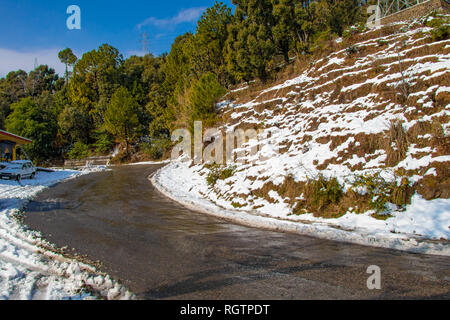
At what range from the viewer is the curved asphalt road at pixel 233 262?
3.53 meters

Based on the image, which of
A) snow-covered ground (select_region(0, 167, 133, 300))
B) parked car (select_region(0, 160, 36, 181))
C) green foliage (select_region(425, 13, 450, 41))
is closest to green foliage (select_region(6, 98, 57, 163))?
parked car (select_region(0, 160, 36, 181))

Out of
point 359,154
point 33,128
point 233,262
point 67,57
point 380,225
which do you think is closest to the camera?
point 233,262

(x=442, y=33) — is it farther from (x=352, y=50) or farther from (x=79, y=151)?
(x=79, y=151)

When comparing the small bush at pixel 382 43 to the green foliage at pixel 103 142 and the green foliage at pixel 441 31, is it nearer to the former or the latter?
the green foliage at pixel 441 31

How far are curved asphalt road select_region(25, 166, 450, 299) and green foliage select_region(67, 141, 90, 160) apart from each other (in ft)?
141

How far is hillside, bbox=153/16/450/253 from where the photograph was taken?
6.48 meters

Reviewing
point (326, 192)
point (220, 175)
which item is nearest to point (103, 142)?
point (220, 175)

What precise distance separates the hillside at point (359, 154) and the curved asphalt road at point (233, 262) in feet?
3.27

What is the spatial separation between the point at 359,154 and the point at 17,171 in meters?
23.0

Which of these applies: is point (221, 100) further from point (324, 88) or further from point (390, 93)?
point (390, 93)

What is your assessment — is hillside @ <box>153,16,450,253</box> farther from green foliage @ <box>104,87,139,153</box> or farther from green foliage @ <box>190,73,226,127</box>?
green foliage @ <box>104,87,139,153</box>

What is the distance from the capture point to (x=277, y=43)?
84.4 ft

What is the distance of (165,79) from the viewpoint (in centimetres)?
4712

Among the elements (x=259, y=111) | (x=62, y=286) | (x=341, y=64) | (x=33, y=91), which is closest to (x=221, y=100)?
(x=259, y=111)
